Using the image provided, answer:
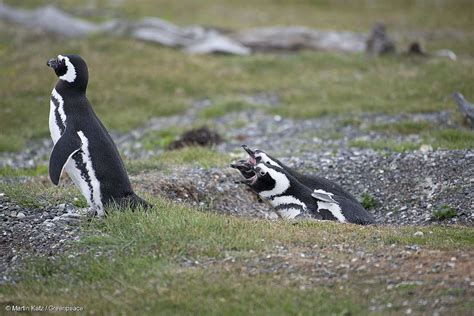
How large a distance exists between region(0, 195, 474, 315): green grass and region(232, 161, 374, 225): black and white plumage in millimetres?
1008

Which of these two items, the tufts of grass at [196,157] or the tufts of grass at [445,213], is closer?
the tufts of grass at [445,213]

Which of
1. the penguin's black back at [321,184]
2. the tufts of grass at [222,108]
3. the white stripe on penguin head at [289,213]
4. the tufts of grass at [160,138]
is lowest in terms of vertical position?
the tufts of grass at [160,138]

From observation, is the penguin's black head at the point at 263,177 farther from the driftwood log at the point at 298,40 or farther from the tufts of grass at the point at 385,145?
the driftwood log at the point at 298,40

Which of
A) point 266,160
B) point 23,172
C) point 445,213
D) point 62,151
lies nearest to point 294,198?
point 266,160

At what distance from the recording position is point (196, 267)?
655cm

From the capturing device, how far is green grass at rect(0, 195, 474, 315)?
5938mm

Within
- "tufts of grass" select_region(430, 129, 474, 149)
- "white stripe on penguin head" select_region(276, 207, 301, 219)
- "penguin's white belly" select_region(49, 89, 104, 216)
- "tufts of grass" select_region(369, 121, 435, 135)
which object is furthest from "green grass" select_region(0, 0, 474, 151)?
"penguin's white belly" select_region(49, 89, 104, 216)

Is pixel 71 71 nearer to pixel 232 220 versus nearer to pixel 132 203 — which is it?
pixel 132 203

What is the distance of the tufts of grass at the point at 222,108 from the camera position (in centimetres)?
1633

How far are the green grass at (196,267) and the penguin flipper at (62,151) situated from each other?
73 cm

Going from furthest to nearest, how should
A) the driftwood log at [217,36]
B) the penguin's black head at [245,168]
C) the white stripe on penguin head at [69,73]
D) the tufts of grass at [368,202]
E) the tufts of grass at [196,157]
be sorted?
the driftwood log at [217,36]
the tufts of grass at [196,157]
the tufts of grass at [368,202]
the penguin's black head at [245,168]
the white stripe on penguin head at [69,73]

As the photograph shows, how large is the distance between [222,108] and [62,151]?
9.03 metres

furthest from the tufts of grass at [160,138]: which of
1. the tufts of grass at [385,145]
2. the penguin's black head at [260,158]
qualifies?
the penguin's black head at [260,158]

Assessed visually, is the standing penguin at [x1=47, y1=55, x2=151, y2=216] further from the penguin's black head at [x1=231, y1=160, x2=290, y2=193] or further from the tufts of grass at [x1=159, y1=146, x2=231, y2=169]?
the tufts of grass at [x1=159, y1=146, x2=231, y2=169]
